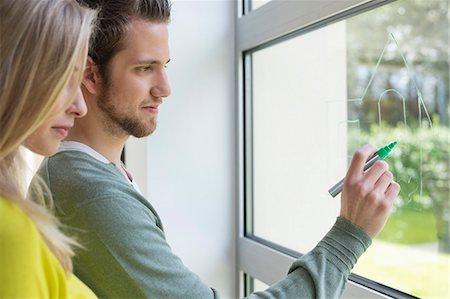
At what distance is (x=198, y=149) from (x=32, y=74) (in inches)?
28.0

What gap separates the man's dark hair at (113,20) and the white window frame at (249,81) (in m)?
0.25

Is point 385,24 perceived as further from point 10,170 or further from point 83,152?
point 10,170

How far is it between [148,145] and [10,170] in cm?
60

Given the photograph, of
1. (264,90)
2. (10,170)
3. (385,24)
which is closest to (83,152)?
(10,170)

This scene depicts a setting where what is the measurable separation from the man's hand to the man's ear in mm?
399

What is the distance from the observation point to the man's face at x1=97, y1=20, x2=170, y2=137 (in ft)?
3.01

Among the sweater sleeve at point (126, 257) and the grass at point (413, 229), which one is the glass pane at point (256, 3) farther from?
the grass at point (413, 229)

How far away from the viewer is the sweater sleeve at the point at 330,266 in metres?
0.77

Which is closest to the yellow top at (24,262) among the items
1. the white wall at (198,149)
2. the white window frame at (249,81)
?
the white window frame at (249,81)

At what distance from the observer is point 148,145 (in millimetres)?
1291

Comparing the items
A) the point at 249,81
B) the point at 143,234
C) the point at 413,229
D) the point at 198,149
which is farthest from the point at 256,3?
the point at 413,229

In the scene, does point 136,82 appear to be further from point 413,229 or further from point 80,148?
point 413,229

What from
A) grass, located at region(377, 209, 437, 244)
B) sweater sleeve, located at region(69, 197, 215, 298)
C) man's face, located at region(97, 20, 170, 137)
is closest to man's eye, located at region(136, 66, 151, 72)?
man's face, located at region(97, 20, 170, 137)

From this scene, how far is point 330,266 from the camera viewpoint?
0.78 m
